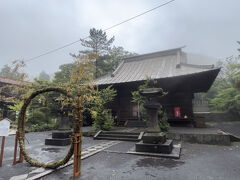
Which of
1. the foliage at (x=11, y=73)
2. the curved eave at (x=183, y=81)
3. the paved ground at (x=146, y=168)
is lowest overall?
the paved ground at (x=146, y=168)

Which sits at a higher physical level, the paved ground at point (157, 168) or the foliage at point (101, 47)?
the foliage at point (101, 47)

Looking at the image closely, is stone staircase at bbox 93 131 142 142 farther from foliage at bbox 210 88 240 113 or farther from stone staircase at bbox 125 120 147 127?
foliage at bbox 210 88 240 113

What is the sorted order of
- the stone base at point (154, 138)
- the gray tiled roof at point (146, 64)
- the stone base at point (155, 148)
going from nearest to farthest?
the stone base at point (155, 148) < the stone base at point (154, 138) < the gray tiled roof at point (146, 64)

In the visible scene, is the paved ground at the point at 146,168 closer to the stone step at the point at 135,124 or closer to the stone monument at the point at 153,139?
the stone monument at the point at 153,139

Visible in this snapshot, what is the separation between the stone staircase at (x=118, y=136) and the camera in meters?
7.04

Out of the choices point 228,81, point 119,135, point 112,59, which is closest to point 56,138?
point 119,135

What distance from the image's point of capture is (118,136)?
292 inches

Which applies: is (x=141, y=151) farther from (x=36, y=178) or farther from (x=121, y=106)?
(x=121, y=106)

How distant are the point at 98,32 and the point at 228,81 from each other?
1964 cm

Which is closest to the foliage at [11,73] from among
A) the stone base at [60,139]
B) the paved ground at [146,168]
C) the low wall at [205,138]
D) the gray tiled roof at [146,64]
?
the stone base at [60,139]

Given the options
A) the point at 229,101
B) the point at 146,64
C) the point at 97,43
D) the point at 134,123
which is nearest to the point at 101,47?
the point at 97,43

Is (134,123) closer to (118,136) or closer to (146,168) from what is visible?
(118,136)

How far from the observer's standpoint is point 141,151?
15.9 feet

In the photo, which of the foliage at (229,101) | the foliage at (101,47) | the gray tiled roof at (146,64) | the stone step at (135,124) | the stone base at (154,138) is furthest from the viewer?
the foliage at (101,47)
